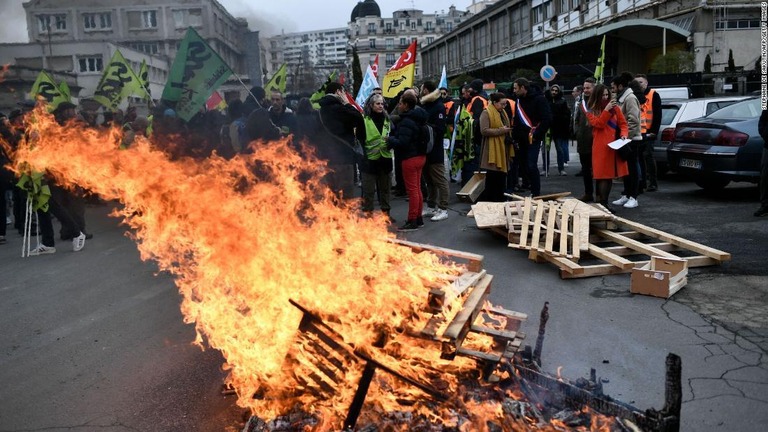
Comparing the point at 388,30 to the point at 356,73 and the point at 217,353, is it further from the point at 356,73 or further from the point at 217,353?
the point at 217,353

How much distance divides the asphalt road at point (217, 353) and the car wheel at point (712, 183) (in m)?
2.04

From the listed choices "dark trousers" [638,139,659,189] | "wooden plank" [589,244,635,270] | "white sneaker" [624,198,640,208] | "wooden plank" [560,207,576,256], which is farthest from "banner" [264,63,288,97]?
"wooden plank" [589,244,635,270]

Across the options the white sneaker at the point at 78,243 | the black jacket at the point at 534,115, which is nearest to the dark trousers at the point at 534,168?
the black jacket at the point at 534,115

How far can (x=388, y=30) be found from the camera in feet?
440

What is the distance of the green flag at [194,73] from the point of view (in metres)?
8.91

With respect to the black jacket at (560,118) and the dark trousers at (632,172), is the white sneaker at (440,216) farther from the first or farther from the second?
the black jacket at (560,118)

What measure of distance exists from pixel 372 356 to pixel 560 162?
39.3 ft

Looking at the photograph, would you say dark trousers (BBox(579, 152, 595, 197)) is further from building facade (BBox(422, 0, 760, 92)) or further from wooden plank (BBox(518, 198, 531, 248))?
building facade (BBox(422, 0, 760, 92))

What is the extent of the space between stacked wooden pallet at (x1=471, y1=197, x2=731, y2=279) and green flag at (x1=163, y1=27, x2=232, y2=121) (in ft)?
14.1

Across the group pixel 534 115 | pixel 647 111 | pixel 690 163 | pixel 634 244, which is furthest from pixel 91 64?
pixel 634 244

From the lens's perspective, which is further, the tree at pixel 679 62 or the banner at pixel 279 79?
the tree at pixel 679 62

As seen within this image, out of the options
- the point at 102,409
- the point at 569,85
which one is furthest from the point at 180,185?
the point at 569,85

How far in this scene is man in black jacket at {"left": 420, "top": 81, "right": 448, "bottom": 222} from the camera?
9.91 metres

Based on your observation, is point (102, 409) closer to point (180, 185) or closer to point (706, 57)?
point (180, 185)
